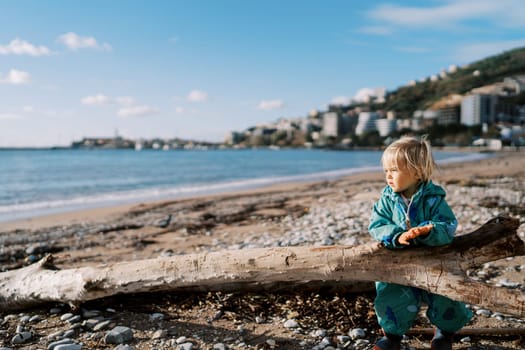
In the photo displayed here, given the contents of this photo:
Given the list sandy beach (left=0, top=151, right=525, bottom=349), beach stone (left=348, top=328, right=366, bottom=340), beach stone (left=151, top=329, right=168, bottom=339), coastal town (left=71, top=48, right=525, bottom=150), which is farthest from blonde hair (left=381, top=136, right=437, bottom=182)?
coastal town (left=71, top=48, right=525, bottom=150)

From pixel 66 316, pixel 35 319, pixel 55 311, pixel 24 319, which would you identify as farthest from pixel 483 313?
pixel 24 319

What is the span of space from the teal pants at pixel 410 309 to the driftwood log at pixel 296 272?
0.16 metres

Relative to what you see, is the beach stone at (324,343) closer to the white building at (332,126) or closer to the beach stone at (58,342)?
the beach stone at (58,342)

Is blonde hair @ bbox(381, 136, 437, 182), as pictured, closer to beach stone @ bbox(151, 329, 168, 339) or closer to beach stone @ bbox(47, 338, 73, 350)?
beach stone @ bbox(151, 329, 168, 339)

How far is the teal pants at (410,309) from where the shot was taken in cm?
304

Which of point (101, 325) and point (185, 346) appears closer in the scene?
point (185, 346)

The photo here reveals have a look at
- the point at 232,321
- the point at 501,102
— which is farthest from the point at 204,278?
the point at 501,102

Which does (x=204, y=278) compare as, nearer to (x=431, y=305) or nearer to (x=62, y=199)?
(x=431, y=305)

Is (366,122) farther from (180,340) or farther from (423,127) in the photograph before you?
(180,340)

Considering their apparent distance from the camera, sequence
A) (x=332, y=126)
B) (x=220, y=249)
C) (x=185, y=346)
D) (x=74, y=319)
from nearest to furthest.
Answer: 1. (x=185, y=346)
2. (x=74, y=319)
3. (x=220, y=249)
4. (x=332, y=126)

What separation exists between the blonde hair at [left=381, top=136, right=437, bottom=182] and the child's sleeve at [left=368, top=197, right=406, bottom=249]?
347 millimetres

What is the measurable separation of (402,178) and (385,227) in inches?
15.9

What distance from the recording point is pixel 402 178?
3.02 meters

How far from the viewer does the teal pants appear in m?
3.04
